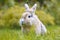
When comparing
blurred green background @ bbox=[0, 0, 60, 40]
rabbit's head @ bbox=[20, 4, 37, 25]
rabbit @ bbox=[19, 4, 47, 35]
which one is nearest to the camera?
rabbit @ bbox=[19, 4, 47, 35]

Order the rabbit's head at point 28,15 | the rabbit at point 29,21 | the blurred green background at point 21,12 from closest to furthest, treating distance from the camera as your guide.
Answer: the rabbit at point 29,21
the rabbit's head at point 28,15
the blurred green background at point 21,12

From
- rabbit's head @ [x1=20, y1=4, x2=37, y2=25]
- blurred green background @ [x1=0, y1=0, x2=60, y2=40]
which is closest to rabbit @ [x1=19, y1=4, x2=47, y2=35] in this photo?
rabbit's head @ [x1=20, y1=4, x2=37, y2=25]

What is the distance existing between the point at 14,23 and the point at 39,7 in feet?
6.20

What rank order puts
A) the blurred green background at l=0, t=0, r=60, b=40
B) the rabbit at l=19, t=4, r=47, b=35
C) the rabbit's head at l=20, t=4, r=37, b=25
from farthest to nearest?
the blurred green background at l=0, t=0, r=60, b=40 → the rabbit's head at l=20, t=4, r=37, b=25 → the rabbit at l=19, t=4, r=47, b=35

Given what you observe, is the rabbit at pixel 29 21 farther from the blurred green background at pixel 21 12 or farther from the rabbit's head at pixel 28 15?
the blurred green background at pixel 21 12

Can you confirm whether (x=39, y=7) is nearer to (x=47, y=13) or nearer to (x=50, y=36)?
(x=47, y=13)

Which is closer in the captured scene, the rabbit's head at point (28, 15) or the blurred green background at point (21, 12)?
the rabbit's head at point (28, 15)

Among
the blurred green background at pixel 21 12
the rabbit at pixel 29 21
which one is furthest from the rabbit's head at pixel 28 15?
the blurred green background at pixel 21 12

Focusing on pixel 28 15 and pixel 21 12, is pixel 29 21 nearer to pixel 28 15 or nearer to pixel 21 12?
pixel 28 15

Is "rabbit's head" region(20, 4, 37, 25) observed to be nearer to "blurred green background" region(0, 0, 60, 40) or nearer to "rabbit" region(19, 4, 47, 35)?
"rabbit" region(19, 4, 47, 35)

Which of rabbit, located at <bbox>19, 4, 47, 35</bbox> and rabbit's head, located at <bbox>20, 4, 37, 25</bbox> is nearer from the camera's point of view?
rabbit, located at <bbox>19, 4, 47, 35</bbox>

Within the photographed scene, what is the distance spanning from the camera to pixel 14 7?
13.1 meters

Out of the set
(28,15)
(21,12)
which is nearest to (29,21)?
(28,15)

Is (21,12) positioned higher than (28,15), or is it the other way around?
(21,12)
